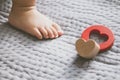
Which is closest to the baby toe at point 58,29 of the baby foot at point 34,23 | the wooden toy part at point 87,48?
the baby foot at point 34,23

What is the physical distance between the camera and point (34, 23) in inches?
34.1

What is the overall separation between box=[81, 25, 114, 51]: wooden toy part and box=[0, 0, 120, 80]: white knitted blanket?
0.06 feet

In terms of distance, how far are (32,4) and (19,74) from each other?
0.26m

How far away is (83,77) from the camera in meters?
0.73

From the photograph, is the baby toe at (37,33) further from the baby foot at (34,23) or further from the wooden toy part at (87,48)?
the wooden toy part at (87,48)

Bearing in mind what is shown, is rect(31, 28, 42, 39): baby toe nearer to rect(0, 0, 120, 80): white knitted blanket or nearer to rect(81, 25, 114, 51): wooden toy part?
rect(0, 0, 120, 80): white knitted blanket

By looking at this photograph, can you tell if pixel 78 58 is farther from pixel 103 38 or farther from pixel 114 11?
pixel 114 11


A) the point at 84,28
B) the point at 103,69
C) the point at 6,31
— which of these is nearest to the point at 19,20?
the point at 6,31

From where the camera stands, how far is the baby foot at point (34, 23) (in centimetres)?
85

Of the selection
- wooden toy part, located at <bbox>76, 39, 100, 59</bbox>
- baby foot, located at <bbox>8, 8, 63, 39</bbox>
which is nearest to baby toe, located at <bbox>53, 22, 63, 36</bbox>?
baby foot, located at <bbox>8, 8, 63, 39</bbox>

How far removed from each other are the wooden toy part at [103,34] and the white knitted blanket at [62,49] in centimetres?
2

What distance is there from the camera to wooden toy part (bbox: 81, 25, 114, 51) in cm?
79

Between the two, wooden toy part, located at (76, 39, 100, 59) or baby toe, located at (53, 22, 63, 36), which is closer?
wooden toy part, located at (76, 39, 100, 59)

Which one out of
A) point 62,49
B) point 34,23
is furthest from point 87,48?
point 34,23
